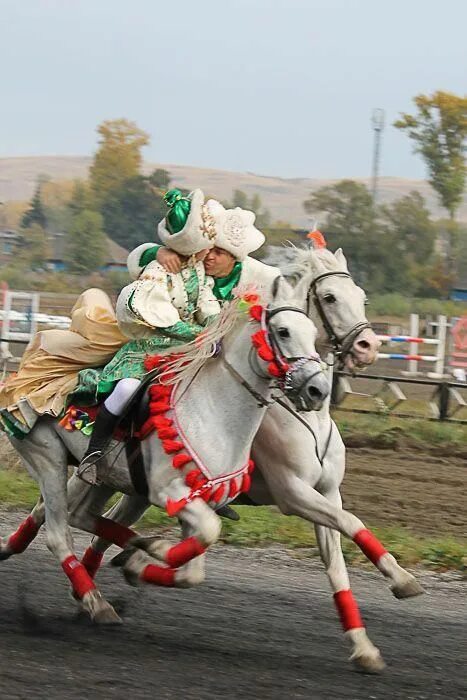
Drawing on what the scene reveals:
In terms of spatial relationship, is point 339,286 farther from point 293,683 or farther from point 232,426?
point 293,683

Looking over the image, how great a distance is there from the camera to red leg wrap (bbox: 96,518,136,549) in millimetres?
6449

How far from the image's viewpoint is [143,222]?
289 ft

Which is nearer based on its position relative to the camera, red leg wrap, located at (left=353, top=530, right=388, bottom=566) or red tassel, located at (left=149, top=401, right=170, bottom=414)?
red leg wrap, located at (left=353, top=530, right=388, bottom=566)

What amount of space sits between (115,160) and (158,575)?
83.8m

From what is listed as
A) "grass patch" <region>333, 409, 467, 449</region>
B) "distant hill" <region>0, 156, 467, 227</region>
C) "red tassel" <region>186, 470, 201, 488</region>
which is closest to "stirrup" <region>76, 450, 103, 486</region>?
"red tassel" <region>186, 470, 201, 488</region>

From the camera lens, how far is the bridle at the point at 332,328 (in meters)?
5.91

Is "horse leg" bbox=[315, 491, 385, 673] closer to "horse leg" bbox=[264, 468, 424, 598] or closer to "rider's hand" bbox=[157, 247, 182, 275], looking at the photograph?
"horse leg" bbox=[264, 468, 424, 598]

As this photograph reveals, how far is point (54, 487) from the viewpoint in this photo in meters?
6.59

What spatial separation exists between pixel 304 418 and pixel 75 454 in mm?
1302

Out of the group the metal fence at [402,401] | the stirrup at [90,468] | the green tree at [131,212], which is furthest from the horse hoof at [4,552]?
the green tree at [131,212]

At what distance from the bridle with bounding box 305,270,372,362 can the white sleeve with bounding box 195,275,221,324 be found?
1.60 feet

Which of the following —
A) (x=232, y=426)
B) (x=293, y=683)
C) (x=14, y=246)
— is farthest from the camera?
(x=14, y=246)

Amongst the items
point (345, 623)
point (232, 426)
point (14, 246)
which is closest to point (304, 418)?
point (232, 426)

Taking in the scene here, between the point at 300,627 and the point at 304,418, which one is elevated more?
the point at 304,418
